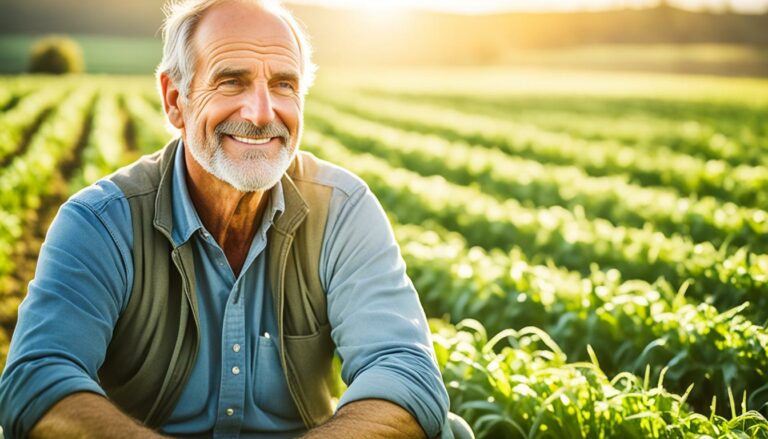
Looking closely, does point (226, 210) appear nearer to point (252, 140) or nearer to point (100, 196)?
point (252, 140)

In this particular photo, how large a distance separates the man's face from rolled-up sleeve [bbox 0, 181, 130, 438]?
1.29 ft

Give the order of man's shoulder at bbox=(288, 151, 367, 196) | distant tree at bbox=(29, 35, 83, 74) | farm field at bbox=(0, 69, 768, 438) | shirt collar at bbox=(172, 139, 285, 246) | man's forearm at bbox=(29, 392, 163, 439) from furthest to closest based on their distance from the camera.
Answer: distant tree at bbox=(29, 35, 83, 74), farm field at bbox=(0, 69, 768, 438), man's shoulder at bbox=(288, 151, 367, 196), shirt collar at bbox=(172, 139, 285, 246), man's forearm at bbox=(29, 392, 163, 439)

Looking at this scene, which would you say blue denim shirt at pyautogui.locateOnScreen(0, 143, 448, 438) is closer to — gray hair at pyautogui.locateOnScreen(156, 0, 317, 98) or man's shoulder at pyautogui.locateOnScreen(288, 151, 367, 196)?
man's shoulder at pyautogui.locateOnScreen(288, 151, 367, 196)

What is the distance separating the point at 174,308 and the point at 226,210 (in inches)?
15.9

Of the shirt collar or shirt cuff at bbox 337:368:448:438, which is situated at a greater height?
the shirt collar

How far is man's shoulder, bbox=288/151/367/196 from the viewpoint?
99.4 inches

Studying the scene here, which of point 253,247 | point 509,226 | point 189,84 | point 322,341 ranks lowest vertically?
point 509,226

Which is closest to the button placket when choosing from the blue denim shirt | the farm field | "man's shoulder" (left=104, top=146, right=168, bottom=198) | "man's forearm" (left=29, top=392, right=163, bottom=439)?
the blue denim shirt

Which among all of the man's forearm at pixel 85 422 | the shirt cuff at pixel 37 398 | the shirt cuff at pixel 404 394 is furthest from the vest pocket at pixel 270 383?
the shirt cuff at pixel 37 398

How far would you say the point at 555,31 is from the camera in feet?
282

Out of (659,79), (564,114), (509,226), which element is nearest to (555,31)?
(659,79)

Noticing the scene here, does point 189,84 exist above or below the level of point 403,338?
above

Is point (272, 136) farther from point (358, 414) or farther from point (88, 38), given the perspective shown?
point (88, 38)

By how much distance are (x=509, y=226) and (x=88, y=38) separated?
81.1 meters
